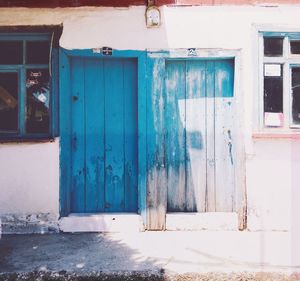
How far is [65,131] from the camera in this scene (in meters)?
6.38

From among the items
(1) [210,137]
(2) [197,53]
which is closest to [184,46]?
(2) [197,53]

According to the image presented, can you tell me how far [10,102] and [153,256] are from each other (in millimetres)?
3091

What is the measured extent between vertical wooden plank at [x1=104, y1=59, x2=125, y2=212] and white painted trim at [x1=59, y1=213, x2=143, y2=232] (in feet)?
0.81

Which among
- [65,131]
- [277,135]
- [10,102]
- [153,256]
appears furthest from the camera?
[10,102]

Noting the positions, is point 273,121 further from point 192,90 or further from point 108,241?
point 108,241

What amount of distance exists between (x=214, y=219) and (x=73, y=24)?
343cm

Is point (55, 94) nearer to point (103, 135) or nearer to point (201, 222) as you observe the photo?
point (103, 135)

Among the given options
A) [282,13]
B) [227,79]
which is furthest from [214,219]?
[282,13]

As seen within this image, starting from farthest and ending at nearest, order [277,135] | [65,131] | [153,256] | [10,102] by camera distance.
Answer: [10,102] → [65,131] → [277,135] → [153,256]

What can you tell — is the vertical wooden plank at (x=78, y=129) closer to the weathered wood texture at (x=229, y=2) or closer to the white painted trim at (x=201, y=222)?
the white painted trim at (x=201, y=222)

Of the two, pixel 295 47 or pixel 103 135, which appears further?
pixel 103 135

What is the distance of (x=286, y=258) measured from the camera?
5.14m

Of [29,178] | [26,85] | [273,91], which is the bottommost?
[29,178]

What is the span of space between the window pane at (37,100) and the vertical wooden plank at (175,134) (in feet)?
5.71
